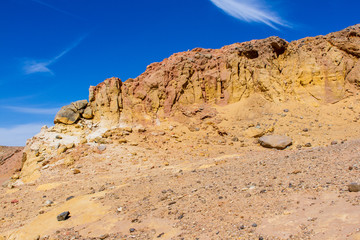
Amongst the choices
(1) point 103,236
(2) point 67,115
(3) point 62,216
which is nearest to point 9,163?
(2) point 67,115

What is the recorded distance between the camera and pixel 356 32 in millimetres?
20672

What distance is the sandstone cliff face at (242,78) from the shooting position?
19250mm

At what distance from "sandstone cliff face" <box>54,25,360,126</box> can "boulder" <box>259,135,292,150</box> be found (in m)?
4.73

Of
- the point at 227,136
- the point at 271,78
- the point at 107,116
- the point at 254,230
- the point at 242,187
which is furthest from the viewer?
the point at 271,78

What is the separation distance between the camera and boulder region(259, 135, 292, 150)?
14863mm

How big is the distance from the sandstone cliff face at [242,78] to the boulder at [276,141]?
4732 mm

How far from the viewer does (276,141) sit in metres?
15.1

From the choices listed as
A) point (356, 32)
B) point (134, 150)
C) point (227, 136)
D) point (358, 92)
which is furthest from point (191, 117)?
point (356, 32)

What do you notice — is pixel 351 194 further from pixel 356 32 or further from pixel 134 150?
pixel 356 32

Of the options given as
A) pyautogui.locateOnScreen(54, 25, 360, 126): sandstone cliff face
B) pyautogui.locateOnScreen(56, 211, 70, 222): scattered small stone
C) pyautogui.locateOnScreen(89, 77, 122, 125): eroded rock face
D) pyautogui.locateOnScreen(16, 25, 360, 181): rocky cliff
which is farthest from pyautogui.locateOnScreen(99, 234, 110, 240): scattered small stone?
pyautogui.locateOnScreen(54, 25, 360, 126): sandstone cliff face

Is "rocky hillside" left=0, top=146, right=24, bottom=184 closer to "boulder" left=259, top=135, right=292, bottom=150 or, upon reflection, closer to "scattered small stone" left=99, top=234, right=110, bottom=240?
"boulder" left=259, top=135, right=292, bottom=150

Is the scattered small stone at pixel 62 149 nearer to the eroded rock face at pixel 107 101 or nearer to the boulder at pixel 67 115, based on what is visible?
the boulder at pixel 67 115

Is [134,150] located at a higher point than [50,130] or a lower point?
lower

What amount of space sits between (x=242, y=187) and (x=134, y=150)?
9.59m
